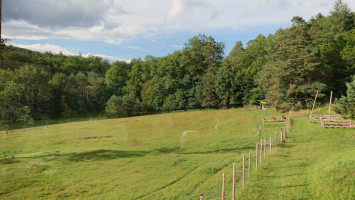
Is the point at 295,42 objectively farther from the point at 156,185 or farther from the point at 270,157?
the point at 156,185

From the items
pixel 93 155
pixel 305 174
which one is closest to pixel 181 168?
pixel 305 174

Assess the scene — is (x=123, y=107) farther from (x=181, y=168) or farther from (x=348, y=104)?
(x=348, y=104)

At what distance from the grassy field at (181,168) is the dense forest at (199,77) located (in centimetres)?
511

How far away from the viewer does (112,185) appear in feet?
48.4

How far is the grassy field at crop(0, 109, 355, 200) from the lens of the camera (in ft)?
41.9

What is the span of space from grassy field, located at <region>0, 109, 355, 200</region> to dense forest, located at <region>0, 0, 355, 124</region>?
5.11m

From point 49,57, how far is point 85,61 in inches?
1033

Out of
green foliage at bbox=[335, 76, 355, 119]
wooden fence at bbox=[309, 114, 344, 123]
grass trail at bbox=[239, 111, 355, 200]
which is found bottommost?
grass trail at bbox=[239, 111, 355, 200]

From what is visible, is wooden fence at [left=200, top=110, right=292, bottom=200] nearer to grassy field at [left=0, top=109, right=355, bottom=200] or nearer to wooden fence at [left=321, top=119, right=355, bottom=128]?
grassy field at [left=0, top=109, right=355, bottom=200]

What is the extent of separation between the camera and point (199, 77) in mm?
71500

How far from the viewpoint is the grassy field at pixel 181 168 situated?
41.9 ft

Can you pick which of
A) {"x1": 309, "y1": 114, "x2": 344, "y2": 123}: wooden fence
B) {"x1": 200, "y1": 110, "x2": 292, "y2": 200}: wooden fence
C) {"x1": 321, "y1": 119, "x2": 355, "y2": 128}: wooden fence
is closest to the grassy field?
{"x1": 200, "y1": 110, "x2": 292, "y2": 200}: wooden fence

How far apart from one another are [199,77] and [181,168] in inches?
2189

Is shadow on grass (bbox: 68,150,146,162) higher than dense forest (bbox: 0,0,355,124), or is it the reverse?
dense forest (bbox: 0,0,355,124)
